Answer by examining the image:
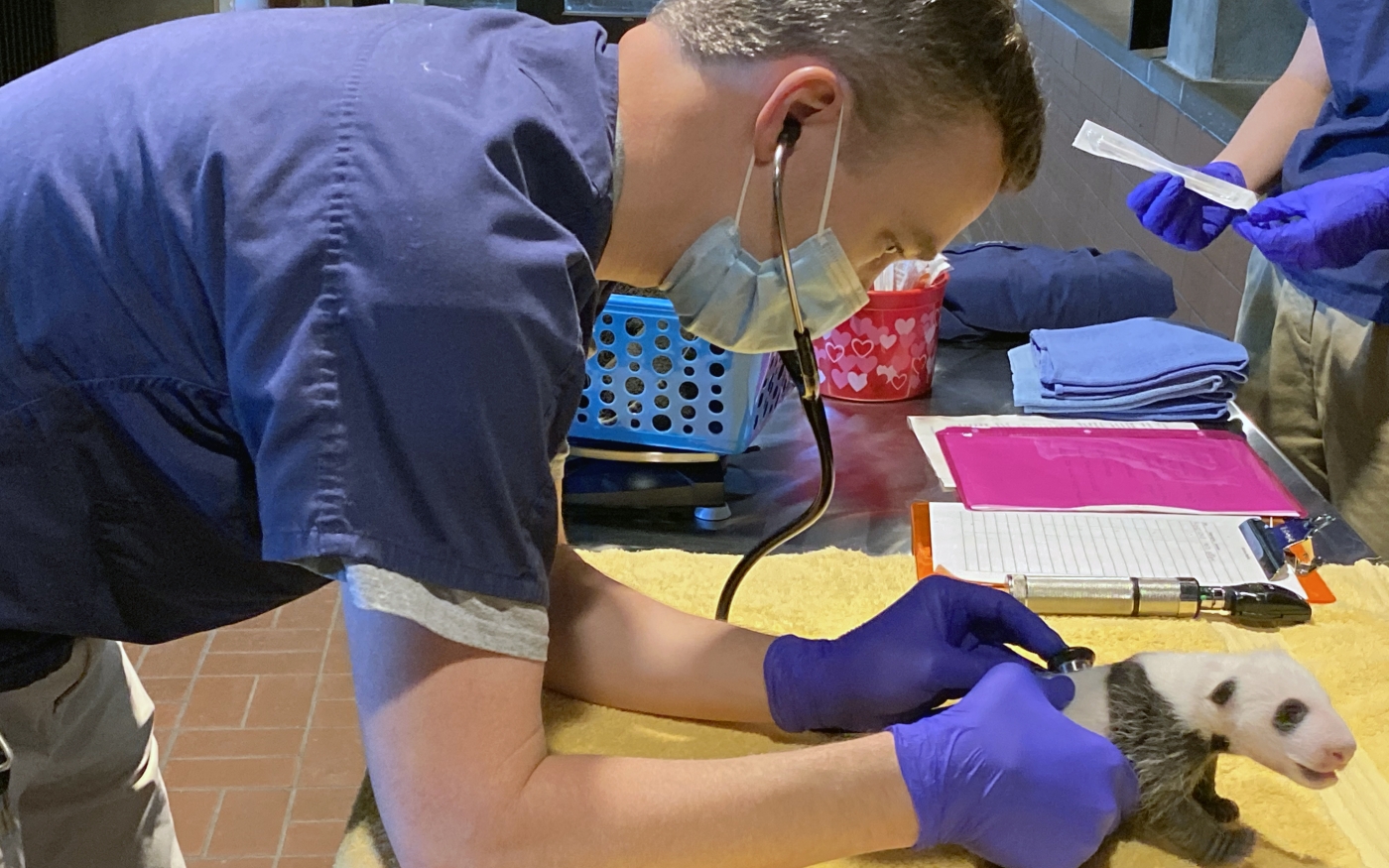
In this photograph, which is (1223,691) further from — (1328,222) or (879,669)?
(1328,222)

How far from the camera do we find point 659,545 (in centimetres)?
129

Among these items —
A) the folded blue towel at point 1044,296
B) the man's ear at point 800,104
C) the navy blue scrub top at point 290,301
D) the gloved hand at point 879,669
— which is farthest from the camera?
the folded blue towel at point 1044,296

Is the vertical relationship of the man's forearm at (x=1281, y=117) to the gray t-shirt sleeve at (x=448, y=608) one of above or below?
below

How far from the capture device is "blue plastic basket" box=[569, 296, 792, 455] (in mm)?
1289

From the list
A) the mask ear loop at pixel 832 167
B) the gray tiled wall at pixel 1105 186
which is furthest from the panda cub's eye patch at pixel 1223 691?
the gray tiled wall at pixel 1105 186

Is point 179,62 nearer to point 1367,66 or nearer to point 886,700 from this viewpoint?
point 886,700

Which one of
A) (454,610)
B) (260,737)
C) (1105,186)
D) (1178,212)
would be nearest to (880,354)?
(1178,212)

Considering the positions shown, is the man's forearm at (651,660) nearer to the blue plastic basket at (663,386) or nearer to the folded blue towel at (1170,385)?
the blue plastic basket at (663,386)

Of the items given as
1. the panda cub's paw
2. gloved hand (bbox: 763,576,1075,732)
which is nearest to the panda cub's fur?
the panda cub's paw

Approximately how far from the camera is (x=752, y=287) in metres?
0.86

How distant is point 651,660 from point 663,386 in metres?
0.40

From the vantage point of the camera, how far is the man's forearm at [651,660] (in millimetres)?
977

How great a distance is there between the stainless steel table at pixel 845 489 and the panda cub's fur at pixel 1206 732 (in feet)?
1.36

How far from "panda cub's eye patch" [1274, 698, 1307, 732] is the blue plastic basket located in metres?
0.63
